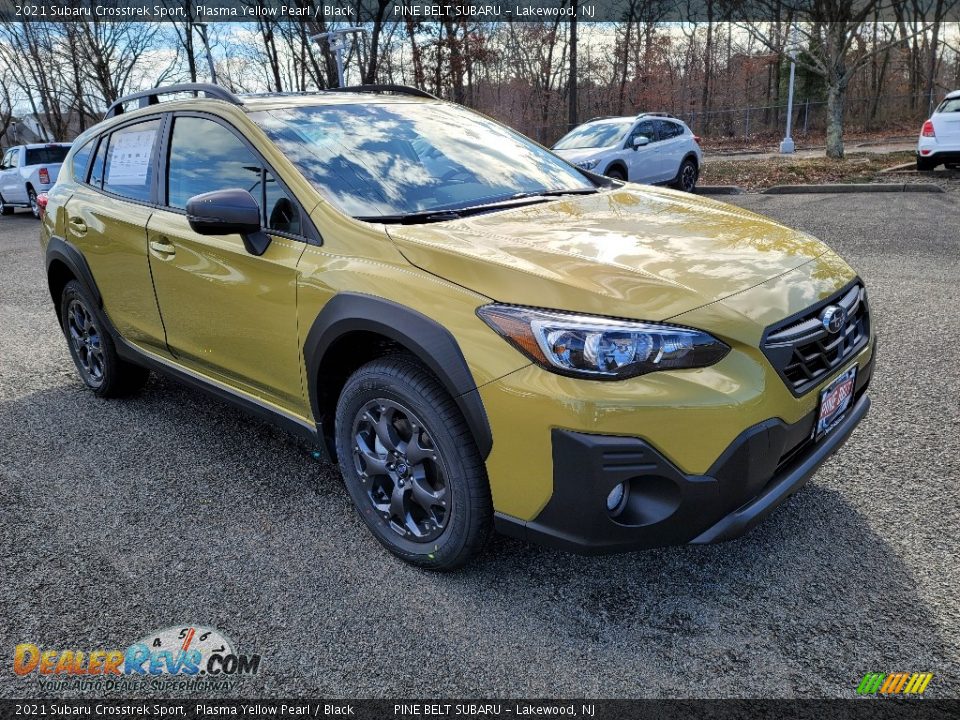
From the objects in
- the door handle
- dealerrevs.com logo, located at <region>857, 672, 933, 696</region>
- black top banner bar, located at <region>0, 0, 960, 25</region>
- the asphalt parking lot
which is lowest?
dealerrevs.com logo, located at <region>857, 672, 933, 696</region>

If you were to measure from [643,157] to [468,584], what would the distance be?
1167 cm

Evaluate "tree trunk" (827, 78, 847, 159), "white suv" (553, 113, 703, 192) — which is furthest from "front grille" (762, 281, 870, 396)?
"tree trunk" (827, 78, 847, 159)

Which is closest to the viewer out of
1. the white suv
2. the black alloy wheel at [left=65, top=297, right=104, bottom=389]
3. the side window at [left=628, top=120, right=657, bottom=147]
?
the black alloy wheel at [left=65, top=297, right=104, bottom=389]

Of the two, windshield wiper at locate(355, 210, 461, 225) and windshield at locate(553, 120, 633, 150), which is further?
windshield at locate(553, 120, 633, 150)

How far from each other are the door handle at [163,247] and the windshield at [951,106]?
1494cm

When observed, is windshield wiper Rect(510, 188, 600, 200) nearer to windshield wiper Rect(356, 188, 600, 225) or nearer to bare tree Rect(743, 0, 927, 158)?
windshield wiper Rect(356, 188, 600, 225)

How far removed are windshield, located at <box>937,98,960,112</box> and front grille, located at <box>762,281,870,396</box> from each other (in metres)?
14.0

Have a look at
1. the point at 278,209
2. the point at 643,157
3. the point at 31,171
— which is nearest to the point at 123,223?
the point at 278,209

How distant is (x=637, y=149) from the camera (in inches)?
502

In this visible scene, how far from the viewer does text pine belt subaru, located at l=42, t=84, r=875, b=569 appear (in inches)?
81.8

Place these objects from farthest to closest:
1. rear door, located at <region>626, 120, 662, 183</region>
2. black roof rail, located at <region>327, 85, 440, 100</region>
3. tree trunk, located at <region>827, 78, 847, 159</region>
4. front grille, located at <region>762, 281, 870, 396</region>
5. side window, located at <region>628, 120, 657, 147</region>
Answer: tree trunk, located at <region>827, 78, 847, 159</region>
side window, located at <region>628, 120, 657, 147</region>
rear door, located at <region>626, 120, 662, 183</region>
black roof rail, located at <region>327, 85, 440, 100</region>
front grille, located at <region>762, 281, 870, 396</region>

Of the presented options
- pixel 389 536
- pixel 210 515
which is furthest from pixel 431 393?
pixel 210 515

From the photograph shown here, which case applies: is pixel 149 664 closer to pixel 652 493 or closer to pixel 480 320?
pixel 480 320

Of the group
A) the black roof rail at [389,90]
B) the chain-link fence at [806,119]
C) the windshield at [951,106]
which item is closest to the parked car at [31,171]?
the black roof rail at [389,90]
